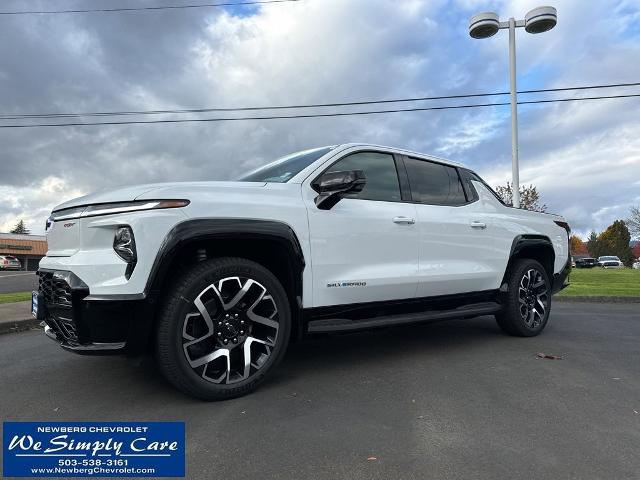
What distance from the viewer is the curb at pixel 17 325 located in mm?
5805

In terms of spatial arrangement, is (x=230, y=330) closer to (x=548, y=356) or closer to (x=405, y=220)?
(x=405, y=220)

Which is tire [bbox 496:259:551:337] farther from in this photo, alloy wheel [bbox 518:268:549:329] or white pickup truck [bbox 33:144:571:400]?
white pickup truck [bbox 33:144:571:400]

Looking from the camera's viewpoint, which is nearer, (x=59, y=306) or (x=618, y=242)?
(x=59, y=306)

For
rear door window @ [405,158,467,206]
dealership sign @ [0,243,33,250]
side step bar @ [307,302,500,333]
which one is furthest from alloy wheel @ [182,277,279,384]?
dealership sign @ [0,243,33,250]

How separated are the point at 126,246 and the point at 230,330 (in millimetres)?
848

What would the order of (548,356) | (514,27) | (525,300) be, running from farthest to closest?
(514,27), (525,300), (548,356)

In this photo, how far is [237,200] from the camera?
321 centimetres

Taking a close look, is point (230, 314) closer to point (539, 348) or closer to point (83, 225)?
point (83, 225)

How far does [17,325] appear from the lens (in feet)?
19.6

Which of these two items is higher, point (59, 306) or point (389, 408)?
point (59, 306)

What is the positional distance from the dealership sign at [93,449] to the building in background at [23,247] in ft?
208

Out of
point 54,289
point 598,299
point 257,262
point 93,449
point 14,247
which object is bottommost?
point 93,449

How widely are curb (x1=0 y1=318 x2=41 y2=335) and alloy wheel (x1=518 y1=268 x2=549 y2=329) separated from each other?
238 inches

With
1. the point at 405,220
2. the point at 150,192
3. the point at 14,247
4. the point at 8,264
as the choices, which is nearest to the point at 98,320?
the point at 150,192
